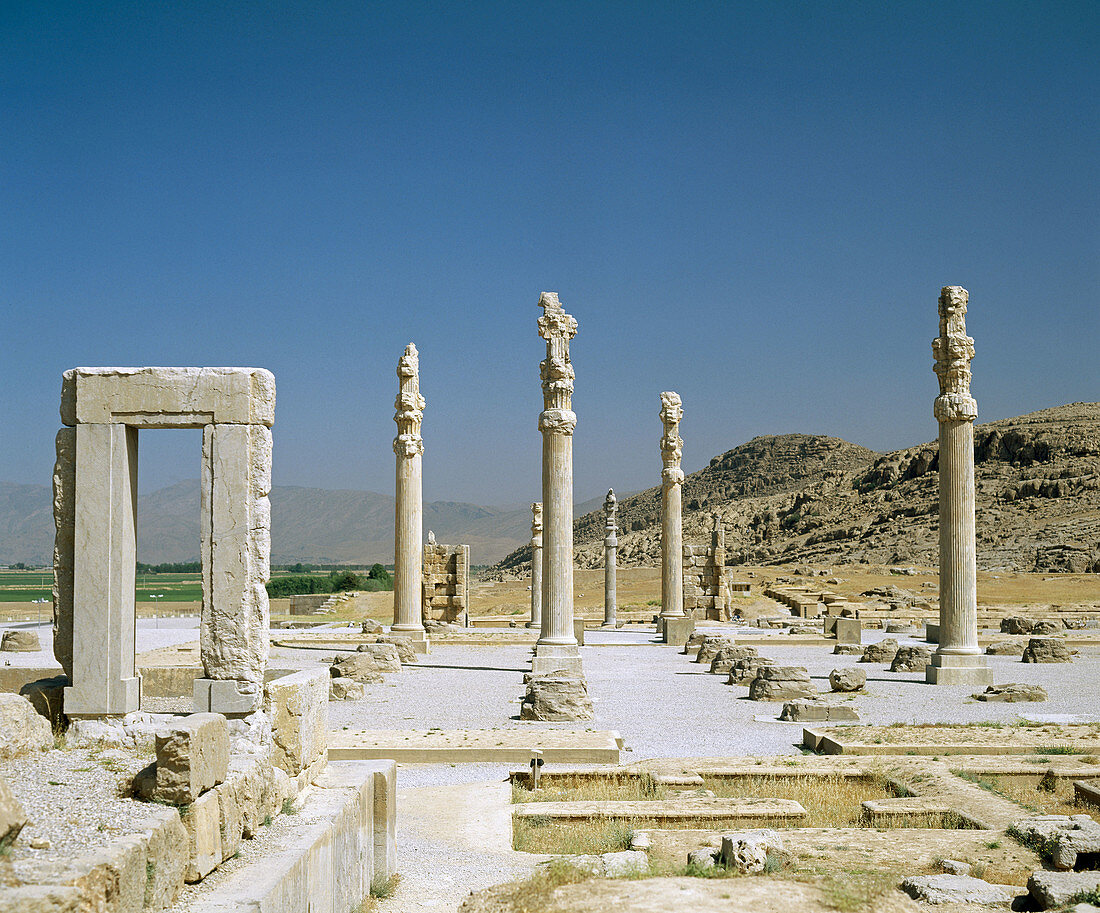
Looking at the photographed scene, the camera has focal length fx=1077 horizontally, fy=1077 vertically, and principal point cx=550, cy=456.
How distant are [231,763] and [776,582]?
163 feet

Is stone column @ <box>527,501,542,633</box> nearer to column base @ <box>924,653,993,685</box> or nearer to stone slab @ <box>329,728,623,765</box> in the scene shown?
column base @ <box>924,653,993,685</box>

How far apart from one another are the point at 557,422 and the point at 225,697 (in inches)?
500

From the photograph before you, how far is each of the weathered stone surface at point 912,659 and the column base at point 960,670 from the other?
6.98 feet

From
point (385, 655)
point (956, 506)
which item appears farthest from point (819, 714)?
point (385, 655)

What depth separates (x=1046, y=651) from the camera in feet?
72.7

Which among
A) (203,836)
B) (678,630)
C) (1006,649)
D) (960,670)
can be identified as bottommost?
(1006,649)

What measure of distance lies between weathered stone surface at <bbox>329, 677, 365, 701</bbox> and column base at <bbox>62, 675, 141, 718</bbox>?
8.95 metres

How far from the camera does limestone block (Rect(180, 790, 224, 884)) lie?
504 cm

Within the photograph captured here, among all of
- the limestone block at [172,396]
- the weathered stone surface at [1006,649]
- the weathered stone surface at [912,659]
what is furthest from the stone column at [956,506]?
the limestone block at [172,396]

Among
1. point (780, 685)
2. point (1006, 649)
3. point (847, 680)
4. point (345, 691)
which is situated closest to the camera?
point (780, 685)

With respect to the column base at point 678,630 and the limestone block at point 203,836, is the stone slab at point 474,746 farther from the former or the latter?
the column base at point 678,630

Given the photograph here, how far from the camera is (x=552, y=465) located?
19297 millimetres

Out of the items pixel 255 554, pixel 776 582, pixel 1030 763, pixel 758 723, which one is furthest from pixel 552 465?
pixel 776 582

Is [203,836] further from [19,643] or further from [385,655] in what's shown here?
[19,643]
